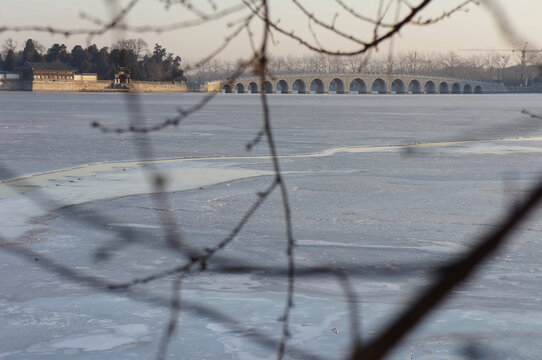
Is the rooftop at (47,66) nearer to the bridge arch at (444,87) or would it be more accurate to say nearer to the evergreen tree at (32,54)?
the evergreen tree at (32,54)

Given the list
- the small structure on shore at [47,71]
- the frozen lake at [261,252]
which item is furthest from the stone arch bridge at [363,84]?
the frozen lake at [261,252]

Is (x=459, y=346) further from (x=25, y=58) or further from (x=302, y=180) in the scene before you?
(x=25, y=58)

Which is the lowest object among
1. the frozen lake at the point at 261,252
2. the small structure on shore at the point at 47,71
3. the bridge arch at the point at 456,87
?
the bridge arch at the point at 456,87

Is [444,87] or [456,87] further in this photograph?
[444,87]

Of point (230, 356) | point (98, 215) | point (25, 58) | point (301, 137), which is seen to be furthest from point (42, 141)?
point (25, 58)

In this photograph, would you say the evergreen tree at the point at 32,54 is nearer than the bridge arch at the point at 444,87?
Yes

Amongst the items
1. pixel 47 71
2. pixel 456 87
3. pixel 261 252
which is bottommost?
pixel 456 87

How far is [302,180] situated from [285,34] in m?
14.2

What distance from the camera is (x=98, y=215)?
11594 millimetres

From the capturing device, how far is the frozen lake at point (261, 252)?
586 centimetres

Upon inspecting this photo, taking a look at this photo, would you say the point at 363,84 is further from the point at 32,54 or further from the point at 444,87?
the point at 32,54

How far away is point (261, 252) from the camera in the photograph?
895 cm

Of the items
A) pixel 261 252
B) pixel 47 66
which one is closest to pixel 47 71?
pixel 47 66

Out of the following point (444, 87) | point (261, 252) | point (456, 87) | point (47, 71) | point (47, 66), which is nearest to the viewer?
point (261, 252)
